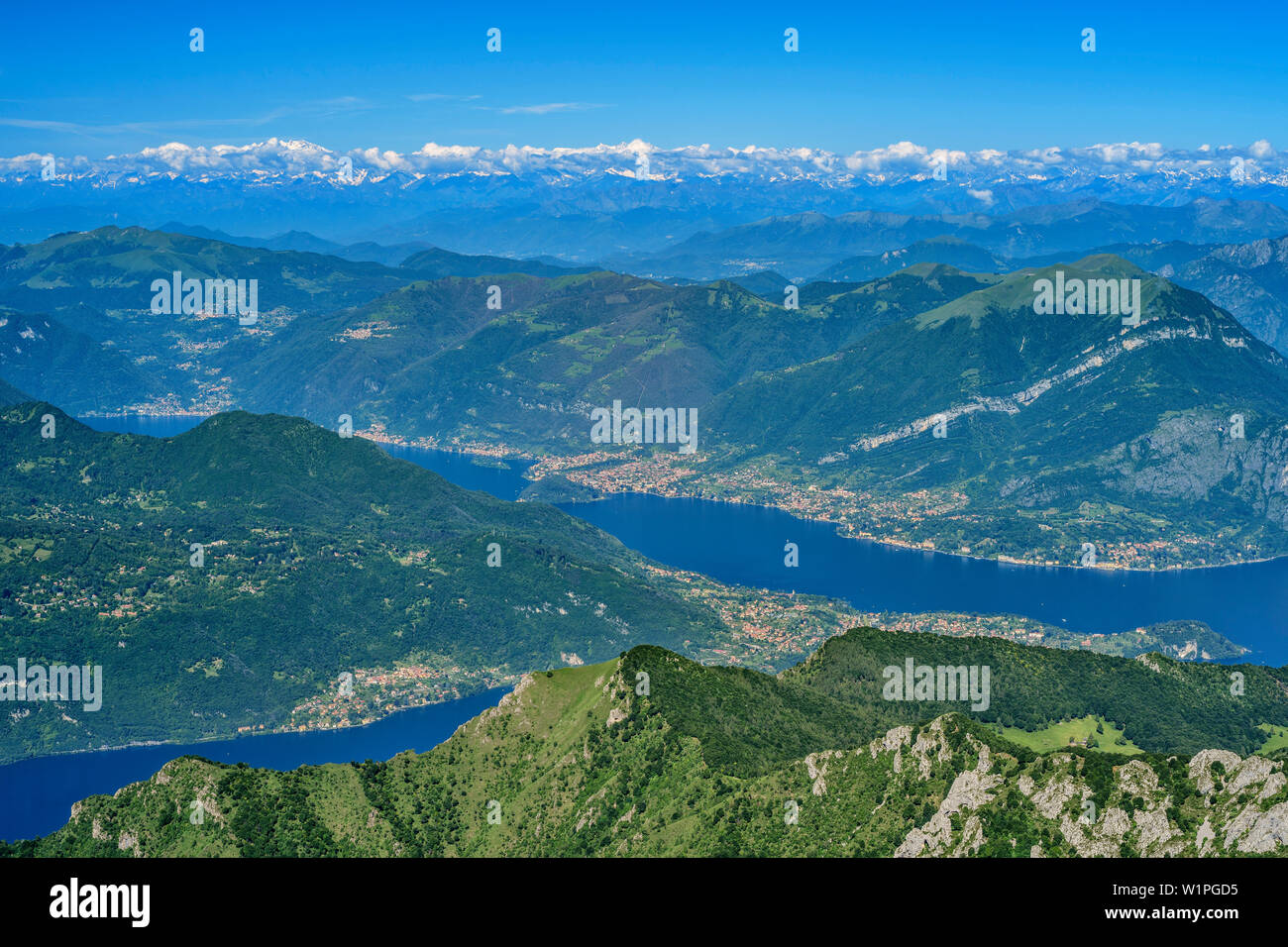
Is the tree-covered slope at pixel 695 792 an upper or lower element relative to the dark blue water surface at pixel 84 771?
upper

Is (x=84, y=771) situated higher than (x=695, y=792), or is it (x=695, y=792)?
(x=695, y=792)

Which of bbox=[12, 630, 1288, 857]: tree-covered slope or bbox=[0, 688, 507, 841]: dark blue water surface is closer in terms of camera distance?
bbox=[12, 630, 1288, 857]: tree-covered slope

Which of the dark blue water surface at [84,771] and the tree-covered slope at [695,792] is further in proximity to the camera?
the dark blue water surface at [84,771]

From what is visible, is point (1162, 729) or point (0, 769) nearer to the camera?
point (1162, 729)

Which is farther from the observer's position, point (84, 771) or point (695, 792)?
point (84, 771)

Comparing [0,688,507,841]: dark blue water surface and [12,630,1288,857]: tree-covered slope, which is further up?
[12,630,1288,857]: tree-covered slope

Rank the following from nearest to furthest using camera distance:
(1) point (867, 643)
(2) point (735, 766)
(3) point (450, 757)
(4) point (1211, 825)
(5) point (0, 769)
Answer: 1. (4) point (1211, 825)
2. (2) point (735, 766)
3. (3) point (450, 757)
4. (1) point (867, 643)
5. (5) point (0, 769)

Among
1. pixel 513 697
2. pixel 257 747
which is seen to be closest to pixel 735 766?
pixel 513 697
